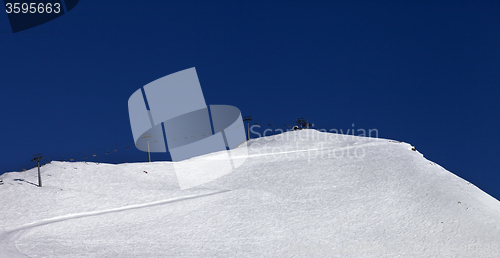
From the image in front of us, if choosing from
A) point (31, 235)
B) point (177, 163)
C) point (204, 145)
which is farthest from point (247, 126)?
point (31, 235)

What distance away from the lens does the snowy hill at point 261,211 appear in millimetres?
24938

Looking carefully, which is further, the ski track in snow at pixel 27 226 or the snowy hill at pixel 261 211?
the snowy hill at pixel 261 211

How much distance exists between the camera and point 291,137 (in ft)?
188

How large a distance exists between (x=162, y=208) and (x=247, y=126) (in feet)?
114

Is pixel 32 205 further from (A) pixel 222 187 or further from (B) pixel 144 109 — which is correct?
(A) pixel 222 187
